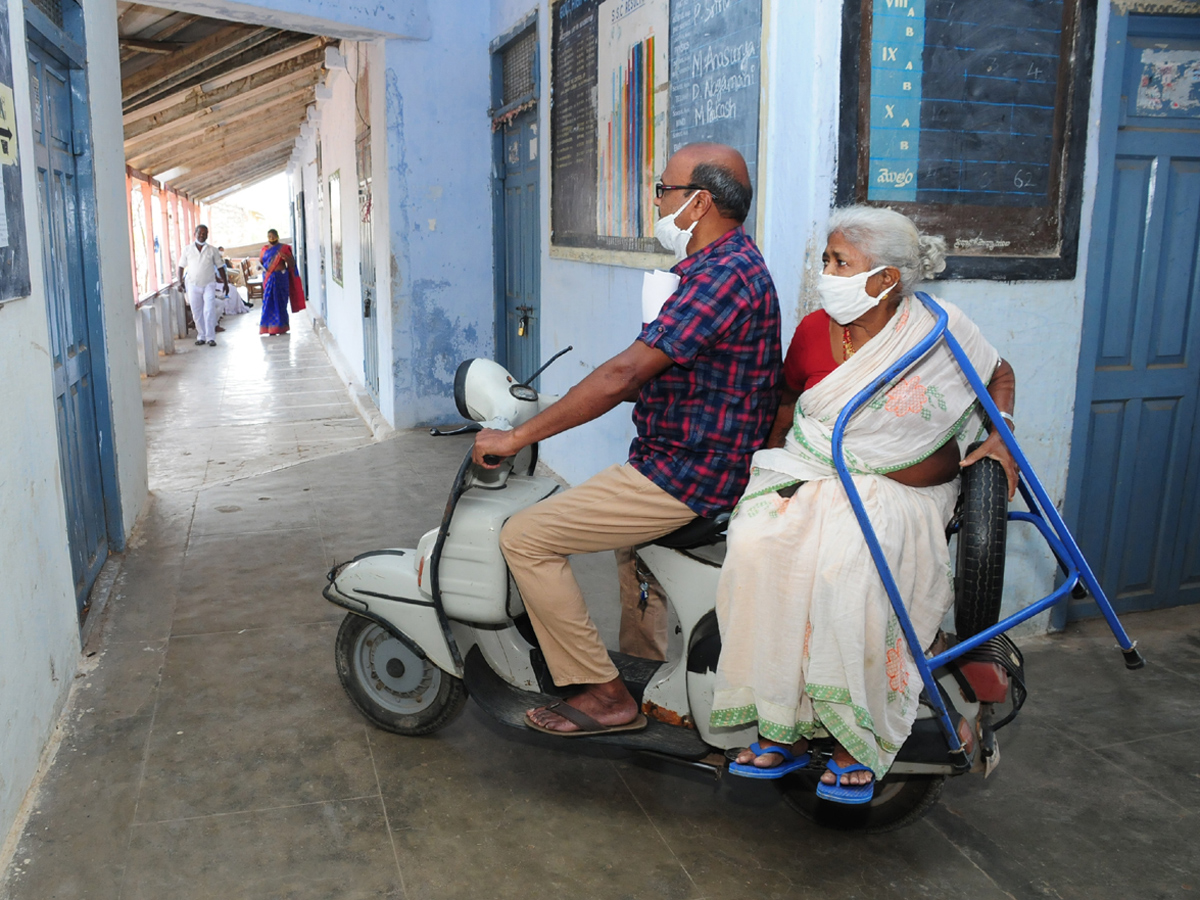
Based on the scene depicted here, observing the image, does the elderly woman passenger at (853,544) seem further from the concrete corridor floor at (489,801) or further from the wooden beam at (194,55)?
the wooden beam at (194,55)

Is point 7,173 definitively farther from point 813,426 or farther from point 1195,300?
point 1195,300

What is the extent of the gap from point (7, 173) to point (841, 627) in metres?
2.55

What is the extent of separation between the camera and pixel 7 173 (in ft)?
9.18

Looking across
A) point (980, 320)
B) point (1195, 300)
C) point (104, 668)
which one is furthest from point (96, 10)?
point (1195, 300)

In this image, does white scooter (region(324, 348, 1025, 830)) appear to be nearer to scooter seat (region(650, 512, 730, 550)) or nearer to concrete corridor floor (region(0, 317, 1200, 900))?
scooter seat (region(650, 512, 730, 550))

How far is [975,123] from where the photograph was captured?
11.2ft

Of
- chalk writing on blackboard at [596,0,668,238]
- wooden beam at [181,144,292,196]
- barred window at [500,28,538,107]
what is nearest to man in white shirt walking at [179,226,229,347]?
wooden beam at [181,144,292,196]

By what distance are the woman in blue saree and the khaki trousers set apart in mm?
14857

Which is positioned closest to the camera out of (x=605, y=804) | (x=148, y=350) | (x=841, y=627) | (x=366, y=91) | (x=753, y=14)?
(x=841, y=627)

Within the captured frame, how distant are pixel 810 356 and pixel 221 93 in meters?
10.5

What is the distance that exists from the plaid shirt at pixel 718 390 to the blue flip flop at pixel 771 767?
23.1 inches

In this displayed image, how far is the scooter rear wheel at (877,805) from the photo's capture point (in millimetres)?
2537

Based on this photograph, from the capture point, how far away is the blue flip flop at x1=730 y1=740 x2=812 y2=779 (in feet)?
7.80

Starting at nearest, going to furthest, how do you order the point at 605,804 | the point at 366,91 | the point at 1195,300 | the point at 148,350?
the point at 605,804 < the point at 1195,300 < the point at 366,91 < the point at 148,350
